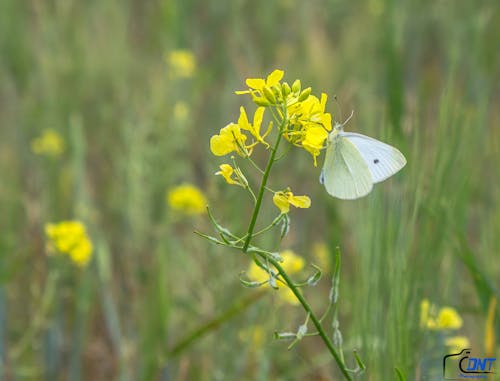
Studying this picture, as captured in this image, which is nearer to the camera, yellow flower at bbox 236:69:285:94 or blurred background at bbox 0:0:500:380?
yellow flower at bbox 236:69:285:94

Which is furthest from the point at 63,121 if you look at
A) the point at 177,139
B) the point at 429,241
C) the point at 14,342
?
the point at 429,241

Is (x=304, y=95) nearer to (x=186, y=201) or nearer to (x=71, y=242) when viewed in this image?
(x=71, y=242)

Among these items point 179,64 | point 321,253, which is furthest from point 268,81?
point 179,64

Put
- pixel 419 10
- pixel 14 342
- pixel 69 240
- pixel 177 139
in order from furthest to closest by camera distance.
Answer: pixel 419 10 → pixel 177 139 → pixel 14 342 → pixel 69 240

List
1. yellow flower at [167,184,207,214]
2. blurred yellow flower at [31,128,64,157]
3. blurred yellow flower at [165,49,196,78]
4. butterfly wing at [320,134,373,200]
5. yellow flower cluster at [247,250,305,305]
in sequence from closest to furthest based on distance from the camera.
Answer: butterfly wing at [320,134,373,200]
yellow flower cluster at [247,250,305,305]
yellow flower at [167,184,207,214]
blurred yellow flower at [31,128,64,157]
blurred yellow flower at [165,49,196,78]

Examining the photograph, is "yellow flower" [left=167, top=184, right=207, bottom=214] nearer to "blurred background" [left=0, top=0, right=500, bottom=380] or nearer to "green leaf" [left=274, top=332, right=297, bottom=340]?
"blurred background" [left=0, top=0, right=500, bottom=380]

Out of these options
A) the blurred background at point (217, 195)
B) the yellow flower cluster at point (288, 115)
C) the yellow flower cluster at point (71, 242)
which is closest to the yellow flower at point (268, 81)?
the yellow flower cluster at point (288, 115)

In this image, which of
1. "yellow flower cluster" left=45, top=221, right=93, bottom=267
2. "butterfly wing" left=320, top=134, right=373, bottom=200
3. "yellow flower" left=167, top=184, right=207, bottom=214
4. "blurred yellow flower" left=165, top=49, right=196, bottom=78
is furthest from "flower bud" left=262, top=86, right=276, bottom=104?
"blurred yellow flower" left=165, top=49, right=196, bottom=78

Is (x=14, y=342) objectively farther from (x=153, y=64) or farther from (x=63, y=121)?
(x=153, y=64)

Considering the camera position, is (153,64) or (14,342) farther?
(153,64)
